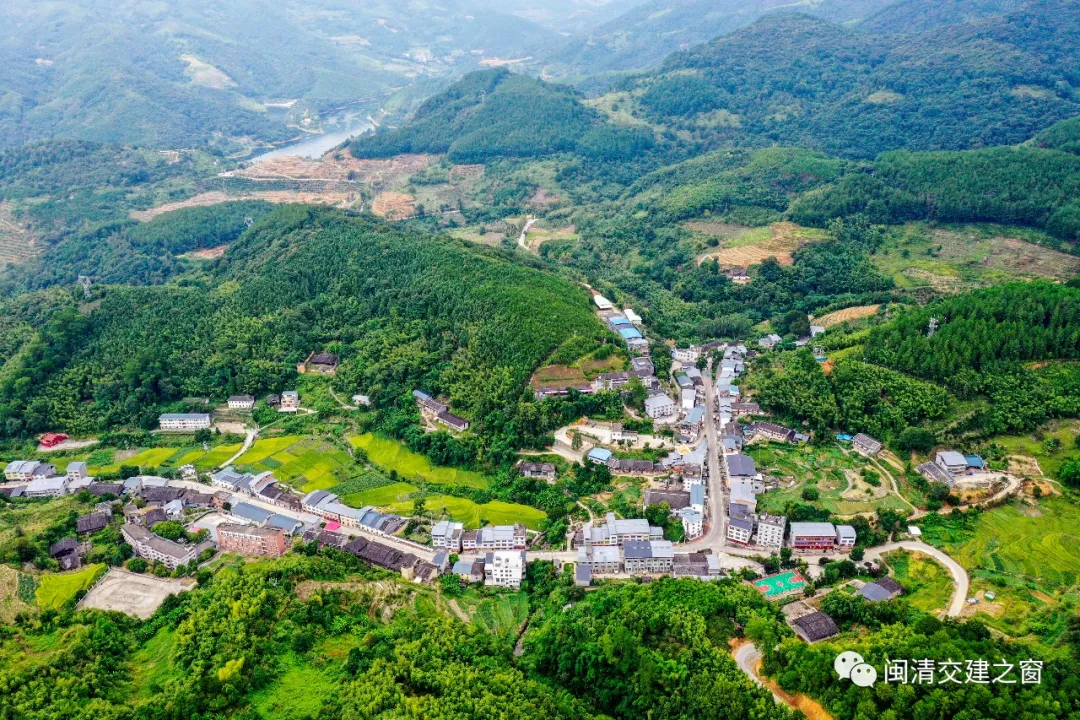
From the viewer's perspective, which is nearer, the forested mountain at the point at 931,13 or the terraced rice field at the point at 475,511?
the terraced rice field at the point at 475,511

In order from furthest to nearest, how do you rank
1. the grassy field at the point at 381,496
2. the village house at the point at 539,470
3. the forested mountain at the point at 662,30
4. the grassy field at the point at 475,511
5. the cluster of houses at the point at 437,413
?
the forested mountain at the point at 662,30, the cluster of houses at the point at 437,413, the village house at the point at 539,470, the grassy field at the point at 381,496, the grassy field at the point at 475,511

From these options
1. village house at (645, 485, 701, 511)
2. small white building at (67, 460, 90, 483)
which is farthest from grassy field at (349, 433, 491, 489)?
small white building at (67, 460, 90, 483)

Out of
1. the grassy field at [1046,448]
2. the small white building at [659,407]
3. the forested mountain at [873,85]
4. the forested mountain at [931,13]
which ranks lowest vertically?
the small white building at [659,407]

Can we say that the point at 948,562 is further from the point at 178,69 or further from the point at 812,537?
the point at 178,69

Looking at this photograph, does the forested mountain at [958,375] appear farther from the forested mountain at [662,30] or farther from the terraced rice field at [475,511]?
the forested mountain at [662,30]

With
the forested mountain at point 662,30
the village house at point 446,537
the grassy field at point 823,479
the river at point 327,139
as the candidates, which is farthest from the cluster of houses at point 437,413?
the forested mountain at point 662,30

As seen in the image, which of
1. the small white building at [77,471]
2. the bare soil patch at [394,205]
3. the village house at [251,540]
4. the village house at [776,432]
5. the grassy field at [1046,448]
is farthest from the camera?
the bare soil patch at [394,205]

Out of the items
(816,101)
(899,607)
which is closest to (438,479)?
(899,607)

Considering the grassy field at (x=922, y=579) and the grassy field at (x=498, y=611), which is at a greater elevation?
the grassy field at (x=922, y=579)
